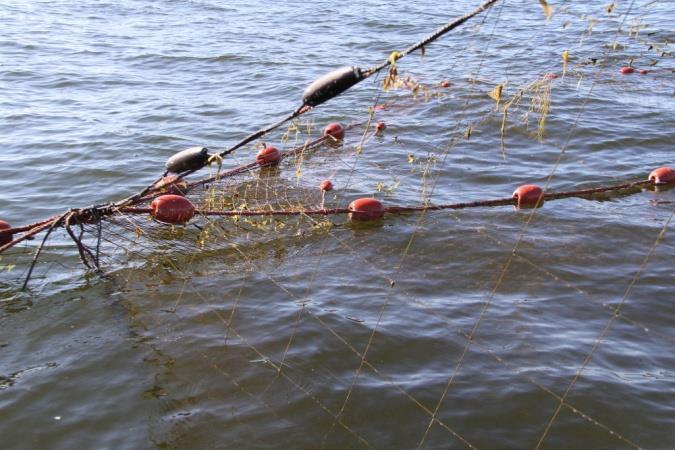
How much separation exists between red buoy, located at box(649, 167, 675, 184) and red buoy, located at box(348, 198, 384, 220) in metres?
3.32

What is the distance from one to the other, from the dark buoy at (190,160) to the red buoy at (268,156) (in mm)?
3006

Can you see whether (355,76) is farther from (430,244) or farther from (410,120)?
(410,120)

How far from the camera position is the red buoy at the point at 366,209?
7812 mm

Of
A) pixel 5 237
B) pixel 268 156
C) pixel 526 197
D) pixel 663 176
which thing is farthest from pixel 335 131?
pixel 5 237

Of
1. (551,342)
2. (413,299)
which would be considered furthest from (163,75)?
(551,342)

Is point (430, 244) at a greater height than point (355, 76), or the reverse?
point (355, 76)

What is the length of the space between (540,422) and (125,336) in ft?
10.6

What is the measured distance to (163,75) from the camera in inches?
567

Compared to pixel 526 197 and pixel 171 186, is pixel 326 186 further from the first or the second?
pixel 526 197

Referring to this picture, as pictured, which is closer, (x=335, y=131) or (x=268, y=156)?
(x=268, y=156)

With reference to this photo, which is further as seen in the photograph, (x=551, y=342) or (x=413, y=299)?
(x=413, y=299)

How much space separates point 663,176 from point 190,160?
5.52 meters

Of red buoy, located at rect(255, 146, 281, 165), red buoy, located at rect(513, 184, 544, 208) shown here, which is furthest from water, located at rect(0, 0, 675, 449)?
red buoy, located at rect(255, 146, 281, 165)

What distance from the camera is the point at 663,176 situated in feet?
28.1
